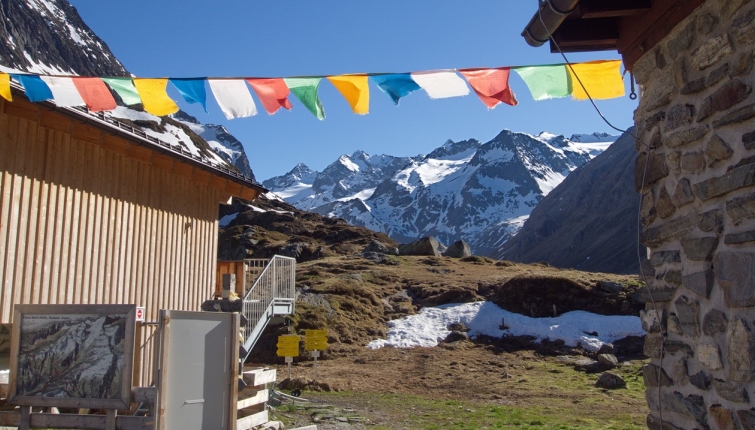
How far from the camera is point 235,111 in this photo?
701cm

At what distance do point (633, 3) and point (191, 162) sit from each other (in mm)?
8394

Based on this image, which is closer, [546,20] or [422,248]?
[546,20]

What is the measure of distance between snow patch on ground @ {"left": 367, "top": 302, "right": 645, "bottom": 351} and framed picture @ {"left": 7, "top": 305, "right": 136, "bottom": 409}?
60.9 feet

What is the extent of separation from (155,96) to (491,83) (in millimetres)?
3840

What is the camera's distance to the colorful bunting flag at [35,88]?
267 inches

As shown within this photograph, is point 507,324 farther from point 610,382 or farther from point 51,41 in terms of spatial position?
point 51,41

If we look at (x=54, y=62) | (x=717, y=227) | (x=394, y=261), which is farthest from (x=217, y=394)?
(x=54, y=62)

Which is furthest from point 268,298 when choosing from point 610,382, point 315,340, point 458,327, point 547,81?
point 458,327

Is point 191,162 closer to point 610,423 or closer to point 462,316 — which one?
point 610,423

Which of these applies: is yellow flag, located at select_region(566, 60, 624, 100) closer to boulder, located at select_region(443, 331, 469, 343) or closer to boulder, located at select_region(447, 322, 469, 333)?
boulder, located at select_region(443, 331, 469, 343)

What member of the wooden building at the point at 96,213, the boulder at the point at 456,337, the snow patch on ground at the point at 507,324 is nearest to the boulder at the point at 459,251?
the snow patch on ground at the point at 507,324

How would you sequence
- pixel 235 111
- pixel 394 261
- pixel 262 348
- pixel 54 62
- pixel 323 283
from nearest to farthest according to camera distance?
pixel 235 111
pixel 262 348
pixel 323 283
pixel 394 261
pixel 54 62

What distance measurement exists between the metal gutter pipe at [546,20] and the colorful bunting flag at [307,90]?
2797 mm

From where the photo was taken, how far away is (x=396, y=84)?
22.6 feet
